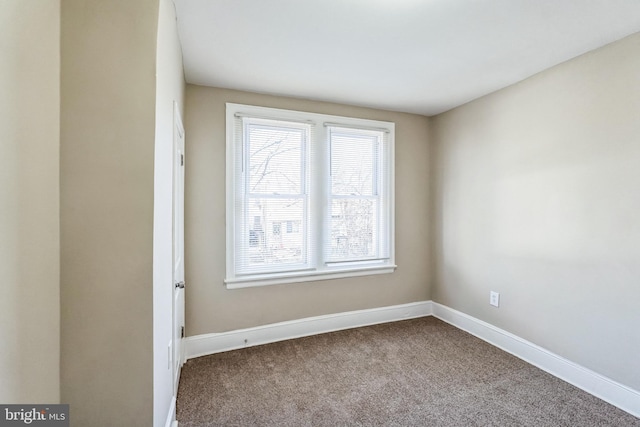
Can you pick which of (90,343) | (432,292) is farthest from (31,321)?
(432,292)

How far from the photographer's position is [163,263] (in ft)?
5.02

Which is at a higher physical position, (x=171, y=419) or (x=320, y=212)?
(x=320, y=212)

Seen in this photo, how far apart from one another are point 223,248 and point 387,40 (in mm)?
2219

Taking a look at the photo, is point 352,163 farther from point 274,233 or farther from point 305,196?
point 274,233

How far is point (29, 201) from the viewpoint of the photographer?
0.96m

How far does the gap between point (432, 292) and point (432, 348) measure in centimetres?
101

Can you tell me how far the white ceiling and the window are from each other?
441 mm

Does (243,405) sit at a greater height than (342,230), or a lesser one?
lesser

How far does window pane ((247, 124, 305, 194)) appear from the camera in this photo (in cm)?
294

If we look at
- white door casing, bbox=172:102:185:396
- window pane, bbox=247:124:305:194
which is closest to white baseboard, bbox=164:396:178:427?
white door casing, bbox=172:102:185:396

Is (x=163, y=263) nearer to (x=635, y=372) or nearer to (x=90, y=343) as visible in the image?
(x=90, y=343)

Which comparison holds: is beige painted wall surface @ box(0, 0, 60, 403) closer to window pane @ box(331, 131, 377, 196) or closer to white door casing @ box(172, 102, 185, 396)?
white door casing @ box(172, 102, 185, 396)

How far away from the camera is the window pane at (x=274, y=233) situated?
9.64 feet

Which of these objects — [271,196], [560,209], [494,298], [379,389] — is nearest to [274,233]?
[271,196]
